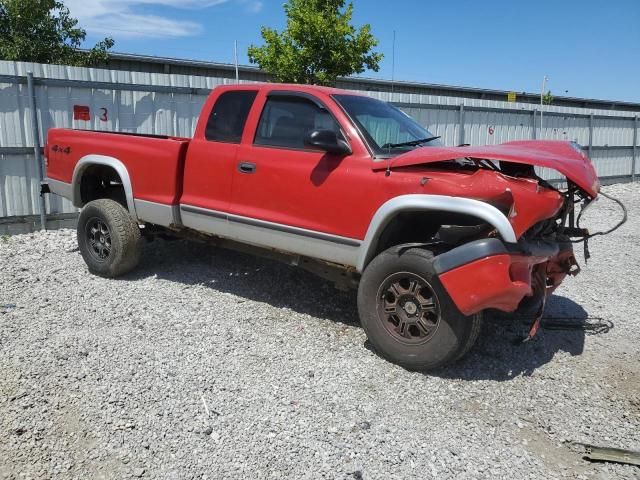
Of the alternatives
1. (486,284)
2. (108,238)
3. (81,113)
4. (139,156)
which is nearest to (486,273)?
(486,284)

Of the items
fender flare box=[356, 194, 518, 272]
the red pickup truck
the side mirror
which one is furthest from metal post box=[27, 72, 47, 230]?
fender flare box=[356, 194, 518, 272]

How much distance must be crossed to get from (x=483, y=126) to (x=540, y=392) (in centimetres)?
1115

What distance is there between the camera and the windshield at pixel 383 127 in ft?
15.1

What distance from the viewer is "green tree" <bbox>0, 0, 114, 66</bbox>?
13.6m

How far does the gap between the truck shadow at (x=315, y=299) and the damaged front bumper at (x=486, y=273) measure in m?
0.75

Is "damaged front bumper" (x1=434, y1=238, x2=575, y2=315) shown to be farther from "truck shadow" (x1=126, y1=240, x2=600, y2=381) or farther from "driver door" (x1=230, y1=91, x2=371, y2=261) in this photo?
"driver door" (x1=230, y1=91, x2=371, y2=261)

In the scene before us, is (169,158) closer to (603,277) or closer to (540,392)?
(540,392)

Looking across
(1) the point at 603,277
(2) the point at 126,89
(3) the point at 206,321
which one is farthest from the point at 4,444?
(2) the point at 126,89

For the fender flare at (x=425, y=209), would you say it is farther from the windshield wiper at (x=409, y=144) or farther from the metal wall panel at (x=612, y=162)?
the metal wall panel at (x=612, y=162)

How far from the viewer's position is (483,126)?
1417 cm

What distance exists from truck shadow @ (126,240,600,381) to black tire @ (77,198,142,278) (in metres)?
0.25

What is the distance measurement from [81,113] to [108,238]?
352cm

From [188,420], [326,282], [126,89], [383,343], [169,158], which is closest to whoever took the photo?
[188,420]

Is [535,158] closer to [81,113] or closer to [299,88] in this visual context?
[299,88]
